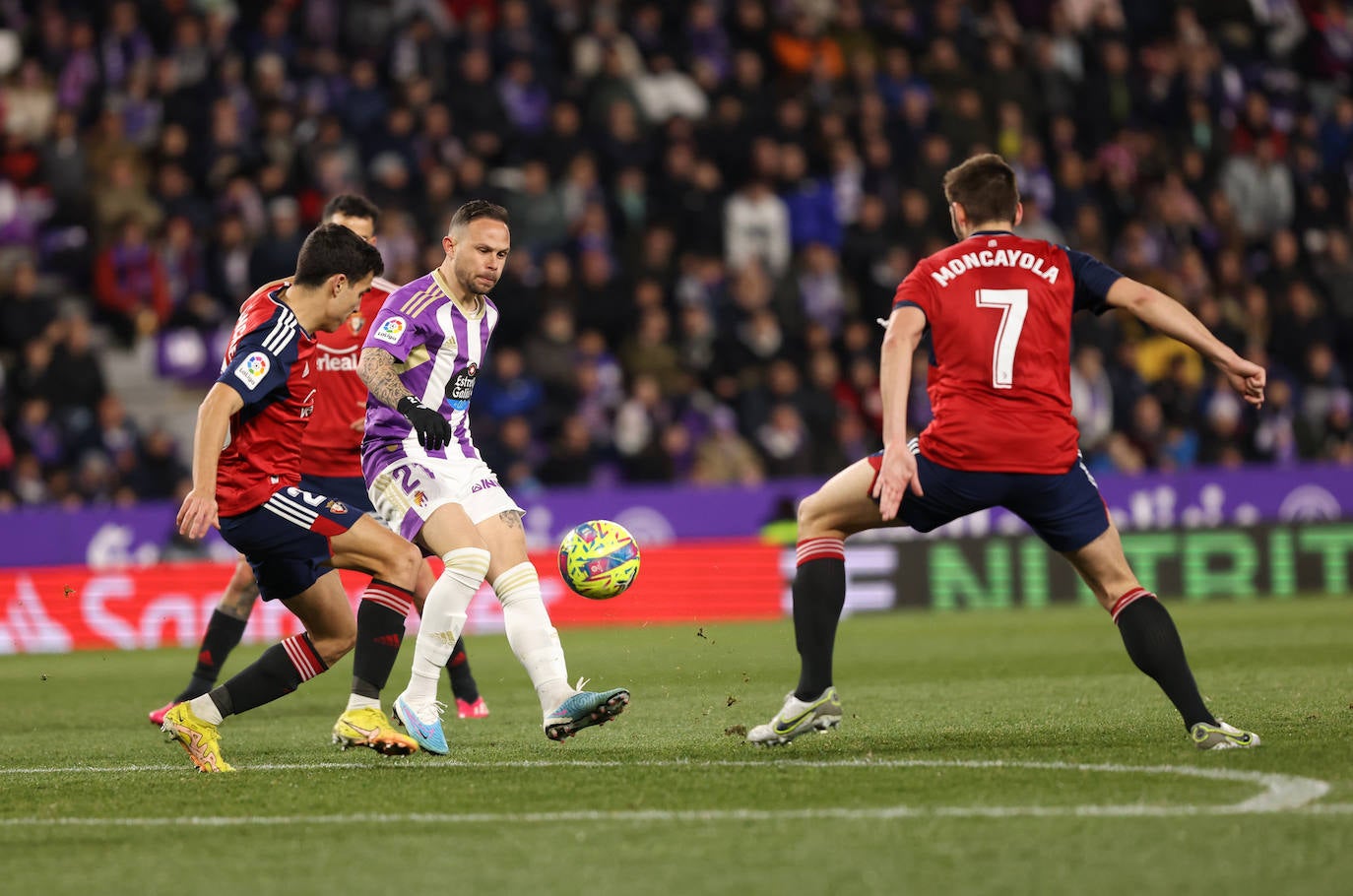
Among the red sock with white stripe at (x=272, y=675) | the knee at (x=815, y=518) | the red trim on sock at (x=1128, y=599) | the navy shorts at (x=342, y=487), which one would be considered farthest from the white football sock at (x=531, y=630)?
the red trim on sock at (x=1128, y=599)

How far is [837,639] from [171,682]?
4.78 m

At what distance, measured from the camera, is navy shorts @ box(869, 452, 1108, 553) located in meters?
6.40

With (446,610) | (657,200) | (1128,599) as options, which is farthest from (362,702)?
(657,200)

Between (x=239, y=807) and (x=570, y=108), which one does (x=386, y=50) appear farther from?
(x=239, y=807)

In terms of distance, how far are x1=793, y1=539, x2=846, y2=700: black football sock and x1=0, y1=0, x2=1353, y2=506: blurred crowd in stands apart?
31.7 ft

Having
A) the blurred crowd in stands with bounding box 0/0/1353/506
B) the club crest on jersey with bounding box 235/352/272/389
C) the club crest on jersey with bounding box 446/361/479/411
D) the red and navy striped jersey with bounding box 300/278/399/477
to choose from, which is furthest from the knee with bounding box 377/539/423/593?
the blurred crowd in stands with bounding box 0/0/1353/506

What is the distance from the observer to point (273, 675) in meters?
7.05

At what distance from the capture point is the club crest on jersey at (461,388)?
7250 mm

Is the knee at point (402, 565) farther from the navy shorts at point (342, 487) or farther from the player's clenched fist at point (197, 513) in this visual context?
the navy shorts at point (342, 487)

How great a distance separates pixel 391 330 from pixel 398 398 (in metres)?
0.36

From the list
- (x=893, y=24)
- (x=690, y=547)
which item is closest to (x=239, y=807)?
(x=690, y=547)

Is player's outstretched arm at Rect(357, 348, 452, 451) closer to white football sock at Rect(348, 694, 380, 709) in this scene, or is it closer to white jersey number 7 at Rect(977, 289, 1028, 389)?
white football sock at Rect(348, 694, 380, 709)

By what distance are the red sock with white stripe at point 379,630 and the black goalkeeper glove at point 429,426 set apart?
1.05 m

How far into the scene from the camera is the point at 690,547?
51.1ft
